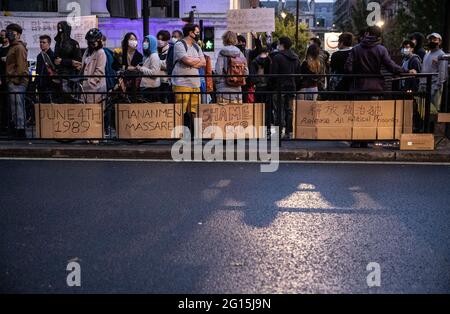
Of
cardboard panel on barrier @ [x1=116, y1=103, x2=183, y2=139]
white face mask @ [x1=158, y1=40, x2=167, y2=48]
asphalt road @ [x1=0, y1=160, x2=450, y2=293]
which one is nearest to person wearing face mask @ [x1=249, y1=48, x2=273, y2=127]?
white face mask @ [x1=158, y1=40, x2=167, y2=48]

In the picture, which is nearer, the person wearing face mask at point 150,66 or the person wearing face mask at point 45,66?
the person wearing face mask at point 150,66

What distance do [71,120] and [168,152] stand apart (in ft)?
6.42

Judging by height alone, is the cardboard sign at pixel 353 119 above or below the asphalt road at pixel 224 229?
above

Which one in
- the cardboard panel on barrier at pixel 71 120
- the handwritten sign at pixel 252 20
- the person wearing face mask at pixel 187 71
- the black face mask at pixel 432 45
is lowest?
the cardboard panel on barrier at pixel 71 120

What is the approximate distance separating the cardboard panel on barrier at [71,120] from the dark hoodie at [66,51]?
2284 millimetres

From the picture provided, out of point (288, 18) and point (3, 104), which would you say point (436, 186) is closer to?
point (3, 104)

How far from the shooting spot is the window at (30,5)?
111ft

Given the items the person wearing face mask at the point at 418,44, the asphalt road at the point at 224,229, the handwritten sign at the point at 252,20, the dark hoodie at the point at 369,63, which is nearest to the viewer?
the asphalt road at the point at 224,229

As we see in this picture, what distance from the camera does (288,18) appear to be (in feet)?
257

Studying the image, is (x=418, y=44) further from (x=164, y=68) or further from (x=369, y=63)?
(x=164, y=68)

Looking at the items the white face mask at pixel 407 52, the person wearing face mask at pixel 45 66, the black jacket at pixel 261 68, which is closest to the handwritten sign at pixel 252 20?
the black jacket at pixel 261 68

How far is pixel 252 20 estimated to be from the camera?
17.3 meters

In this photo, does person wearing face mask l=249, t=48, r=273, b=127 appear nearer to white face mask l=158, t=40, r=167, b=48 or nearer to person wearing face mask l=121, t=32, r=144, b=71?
white face mask l=158, t=40, r=167, b=48

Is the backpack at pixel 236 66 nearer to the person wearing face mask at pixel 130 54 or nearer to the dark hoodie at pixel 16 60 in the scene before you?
the person wearing face mask at pixel 130 54
